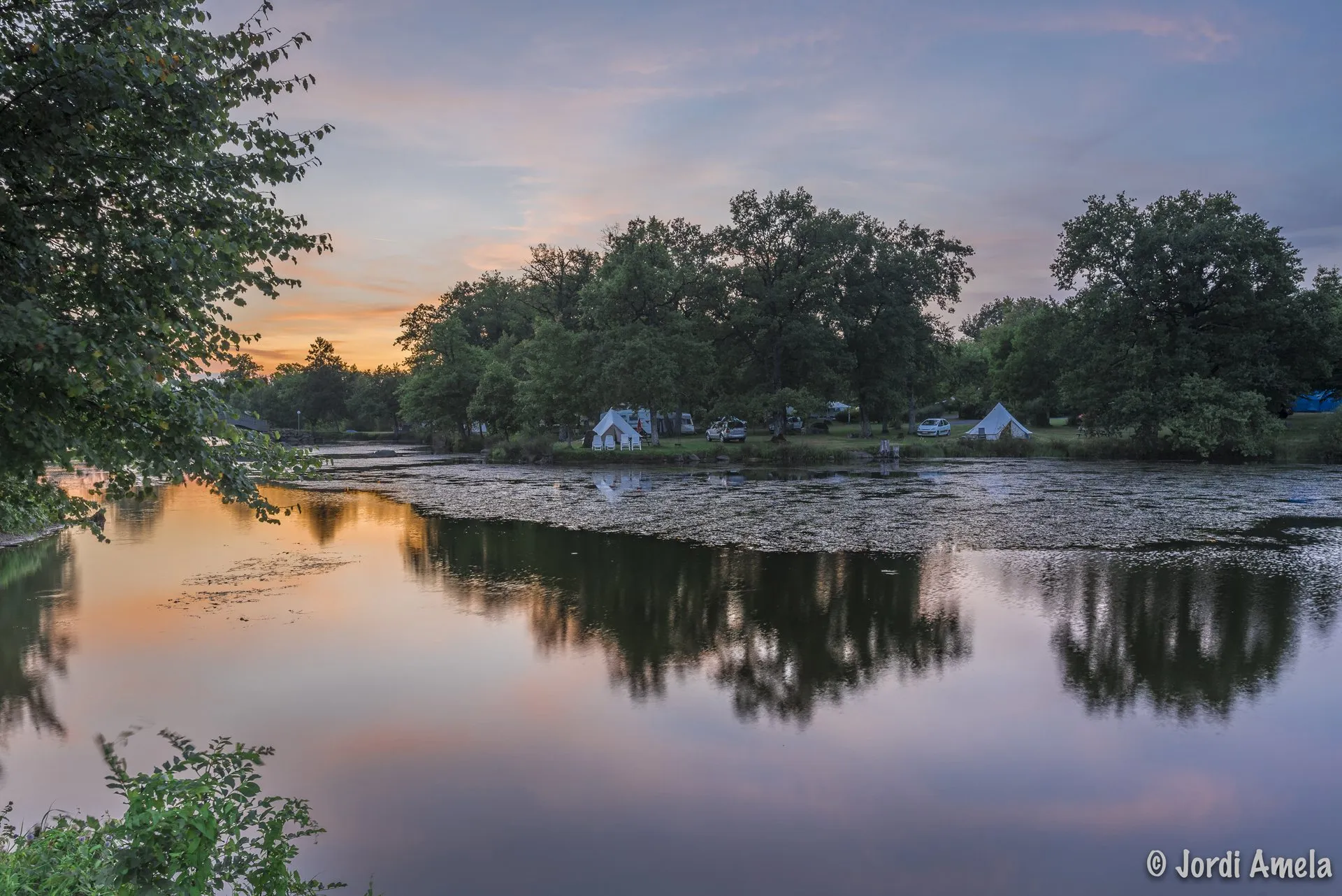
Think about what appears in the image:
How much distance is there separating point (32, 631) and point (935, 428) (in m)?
54.4

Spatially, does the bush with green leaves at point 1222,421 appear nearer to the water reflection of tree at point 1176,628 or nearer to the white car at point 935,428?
the white car at point 935,428

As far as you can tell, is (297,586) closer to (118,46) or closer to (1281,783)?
(118,46)

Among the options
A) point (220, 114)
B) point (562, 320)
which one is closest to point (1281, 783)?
point (220, 114)

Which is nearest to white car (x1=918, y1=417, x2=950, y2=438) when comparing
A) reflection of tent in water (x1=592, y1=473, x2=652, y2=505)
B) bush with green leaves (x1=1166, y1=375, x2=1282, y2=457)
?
bush with green leaves (x1=1166, y1=375, x2=1282, y2=457)

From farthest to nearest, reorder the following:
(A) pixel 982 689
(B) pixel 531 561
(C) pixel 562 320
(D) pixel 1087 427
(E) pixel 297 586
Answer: (C) pixel 562 320
(D) pixel 1087 427
(B) pixel 531 561
(E) pixel 297 586
(A) pixel 982 689

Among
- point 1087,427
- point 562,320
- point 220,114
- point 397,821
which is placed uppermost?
point 562,320

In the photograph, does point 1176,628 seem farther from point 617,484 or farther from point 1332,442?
point 1332,442

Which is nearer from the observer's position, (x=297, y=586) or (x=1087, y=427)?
(x=297, y=586)

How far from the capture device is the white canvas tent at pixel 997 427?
52219 millimetres

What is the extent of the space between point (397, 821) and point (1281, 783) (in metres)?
7.63

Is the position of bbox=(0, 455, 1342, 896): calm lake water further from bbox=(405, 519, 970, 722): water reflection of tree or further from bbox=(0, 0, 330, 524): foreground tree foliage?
bbox=(0, 0, 330, 524): foreground tree foliage

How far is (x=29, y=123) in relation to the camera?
574 centimetres

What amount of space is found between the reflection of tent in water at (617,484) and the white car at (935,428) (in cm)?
2660

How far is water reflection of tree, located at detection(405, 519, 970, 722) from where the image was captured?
10.4 metres
